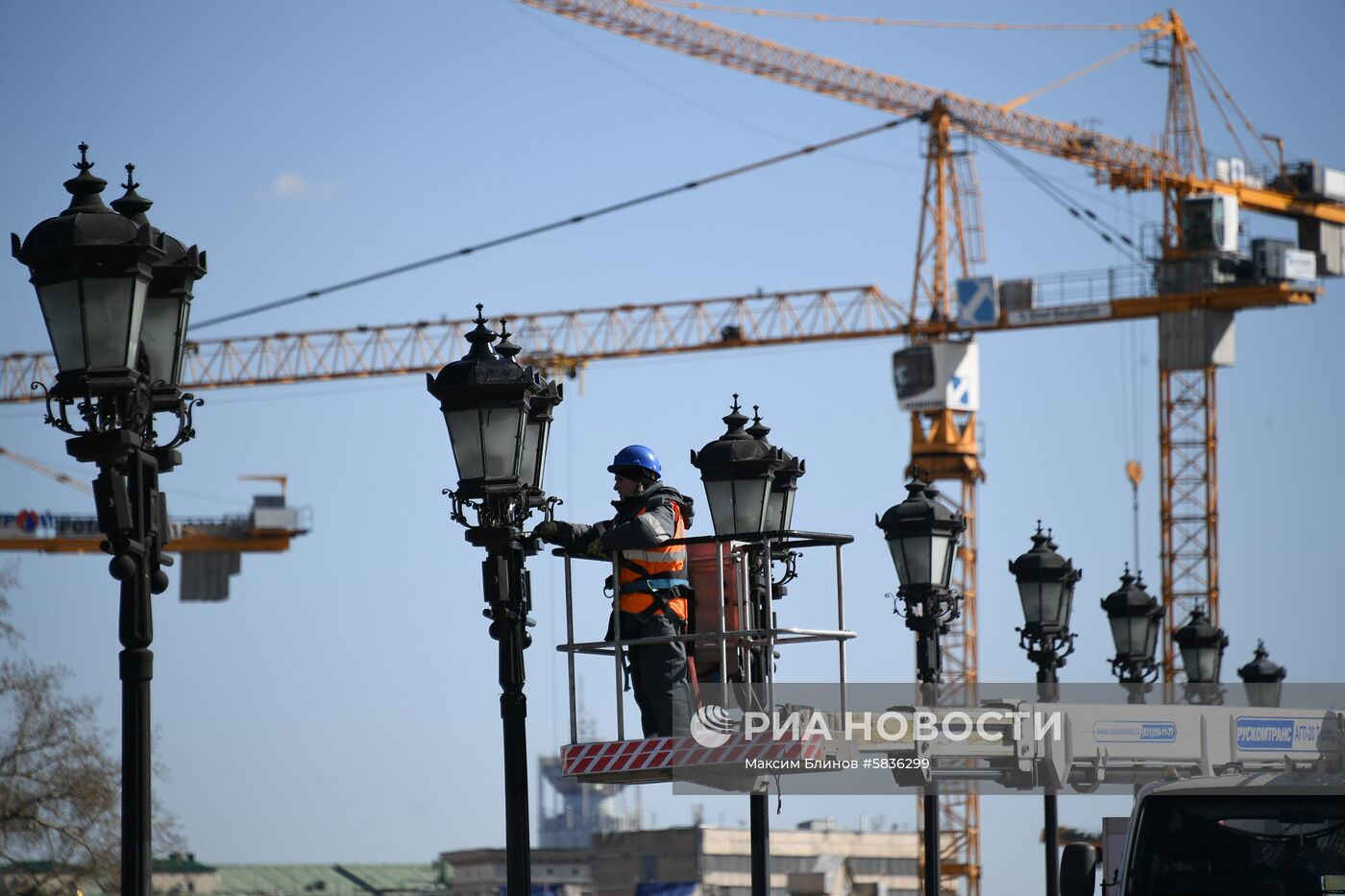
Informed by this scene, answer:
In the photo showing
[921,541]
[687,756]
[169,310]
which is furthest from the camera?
[921,541]

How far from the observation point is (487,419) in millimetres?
11695

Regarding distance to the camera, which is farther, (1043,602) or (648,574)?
(1043,602)

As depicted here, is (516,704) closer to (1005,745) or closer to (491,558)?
(491,558)

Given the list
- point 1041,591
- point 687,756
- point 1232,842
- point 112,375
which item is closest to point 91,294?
point 112,375

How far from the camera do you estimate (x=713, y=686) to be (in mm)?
12641

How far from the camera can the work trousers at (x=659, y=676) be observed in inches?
481

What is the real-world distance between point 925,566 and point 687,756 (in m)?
5.03

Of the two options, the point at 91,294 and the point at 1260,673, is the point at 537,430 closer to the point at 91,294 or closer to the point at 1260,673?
the point at 91,294

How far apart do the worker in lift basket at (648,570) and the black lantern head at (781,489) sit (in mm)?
844

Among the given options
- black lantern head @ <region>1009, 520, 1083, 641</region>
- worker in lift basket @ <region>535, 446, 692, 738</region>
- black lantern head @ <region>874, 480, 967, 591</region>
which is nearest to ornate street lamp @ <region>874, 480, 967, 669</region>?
black lantern head @ <region>874, 480, 967, 591</region>

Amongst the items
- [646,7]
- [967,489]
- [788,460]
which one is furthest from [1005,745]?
[646,7]

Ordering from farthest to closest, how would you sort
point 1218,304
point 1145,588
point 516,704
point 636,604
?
point 1218,304
point 1145,588
point 636,604
point 516,704

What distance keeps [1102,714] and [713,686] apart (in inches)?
252

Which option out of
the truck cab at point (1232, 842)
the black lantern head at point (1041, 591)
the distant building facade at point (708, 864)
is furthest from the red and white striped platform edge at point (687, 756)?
the distant building facade at point (708, 864)
